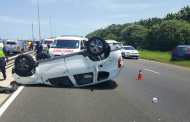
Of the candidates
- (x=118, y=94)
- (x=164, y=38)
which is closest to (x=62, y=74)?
(x=118, y=94)

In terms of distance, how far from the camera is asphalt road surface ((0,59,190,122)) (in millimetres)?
5055

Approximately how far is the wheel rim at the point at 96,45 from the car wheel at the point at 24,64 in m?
2.29

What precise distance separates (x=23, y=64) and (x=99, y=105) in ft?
12.2

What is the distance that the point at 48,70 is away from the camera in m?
8.07

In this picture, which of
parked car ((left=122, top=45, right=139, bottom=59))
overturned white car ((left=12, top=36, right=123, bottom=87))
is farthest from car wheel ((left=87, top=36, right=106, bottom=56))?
parked car ((left=122, top=45, right=139, bottom=59))

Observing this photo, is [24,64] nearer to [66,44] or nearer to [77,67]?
[77,67]

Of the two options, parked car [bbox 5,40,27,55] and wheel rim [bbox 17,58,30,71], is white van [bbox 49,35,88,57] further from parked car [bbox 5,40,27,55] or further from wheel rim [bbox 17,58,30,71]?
parked car [bbox 5,40,27,55]

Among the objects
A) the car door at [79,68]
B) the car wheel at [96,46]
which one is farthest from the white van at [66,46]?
the car wheel at [96,46]

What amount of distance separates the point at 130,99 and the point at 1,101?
155 inches

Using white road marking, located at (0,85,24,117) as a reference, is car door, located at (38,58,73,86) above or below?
above

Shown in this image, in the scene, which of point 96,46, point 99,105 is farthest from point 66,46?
point 99,105

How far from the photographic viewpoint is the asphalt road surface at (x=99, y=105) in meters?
5.05

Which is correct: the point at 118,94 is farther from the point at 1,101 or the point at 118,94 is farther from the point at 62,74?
the point at 1,101

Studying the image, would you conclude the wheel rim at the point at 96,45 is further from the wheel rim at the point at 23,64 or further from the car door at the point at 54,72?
the wheel rim at the point at 23,64
